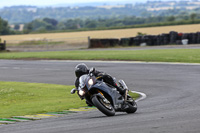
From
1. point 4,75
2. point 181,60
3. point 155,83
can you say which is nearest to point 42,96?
point 155,83

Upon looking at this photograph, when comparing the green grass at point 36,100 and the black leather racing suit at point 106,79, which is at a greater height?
the black leather racing suit at point 106,79

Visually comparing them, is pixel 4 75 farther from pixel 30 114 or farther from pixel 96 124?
pixel 96 124

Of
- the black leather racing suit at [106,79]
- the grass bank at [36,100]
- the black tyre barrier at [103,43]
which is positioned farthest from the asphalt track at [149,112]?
the black tyre barrier at [103,43]

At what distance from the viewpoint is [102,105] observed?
414 inches

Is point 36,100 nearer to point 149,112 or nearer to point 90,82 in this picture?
point 90,82

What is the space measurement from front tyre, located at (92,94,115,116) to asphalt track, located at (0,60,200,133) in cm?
19

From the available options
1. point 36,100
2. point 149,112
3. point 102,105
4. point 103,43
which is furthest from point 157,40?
point 102,105

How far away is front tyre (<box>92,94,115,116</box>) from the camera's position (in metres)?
10.4

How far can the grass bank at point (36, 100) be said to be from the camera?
42.3 ft

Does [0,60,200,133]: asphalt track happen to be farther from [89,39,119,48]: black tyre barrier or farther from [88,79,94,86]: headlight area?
[89,39,119,48]: black tyre barrier

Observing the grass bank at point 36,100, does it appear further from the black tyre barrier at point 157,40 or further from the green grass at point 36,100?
the black tyre barrier at point 157,40

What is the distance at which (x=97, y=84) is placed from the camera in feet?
35.2

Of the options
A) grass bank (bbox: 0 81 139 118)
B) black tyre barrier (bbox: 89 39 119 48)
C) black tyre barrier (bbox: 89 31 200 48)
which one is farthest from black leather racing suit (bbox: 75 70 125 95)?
black tyre barrier (bbox: 89 39 119 48)

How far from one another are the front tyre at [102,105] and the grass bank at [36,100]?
8.36ft
